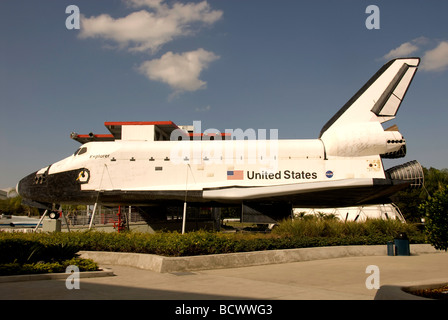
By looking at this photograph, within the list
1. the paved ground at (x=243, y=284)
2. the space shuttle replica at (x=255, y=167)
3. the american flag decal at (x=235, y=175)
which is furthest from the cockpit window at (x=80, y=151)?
the paved ground at (x=243, y=284)

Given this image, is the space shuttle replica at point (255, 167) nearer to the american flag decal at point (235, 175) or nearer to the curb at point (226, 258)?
the american flag decal at point (235, 175)

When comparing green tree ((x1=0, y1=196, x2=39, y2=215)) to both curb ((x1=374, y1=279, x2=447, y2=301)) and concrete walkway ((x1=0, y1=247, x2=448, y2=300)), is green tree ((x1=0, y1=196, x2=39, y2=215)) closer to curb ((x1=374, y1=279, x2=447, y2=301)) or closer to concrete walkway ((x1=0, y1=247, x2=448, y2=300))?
concrete walkway ((x1=0, y1=247, x2=448, y2=300))

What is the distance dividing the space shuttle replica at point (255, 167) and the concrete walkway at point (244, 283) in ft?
16.6

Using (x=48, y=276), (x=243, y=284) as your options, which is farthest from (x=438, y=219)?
(x=48, y=276)

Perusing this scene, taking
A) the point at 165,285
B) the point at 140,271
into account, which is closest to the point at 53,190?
the point at 140,271

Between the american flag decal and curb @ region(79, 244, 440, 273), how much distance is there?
16.2 feet

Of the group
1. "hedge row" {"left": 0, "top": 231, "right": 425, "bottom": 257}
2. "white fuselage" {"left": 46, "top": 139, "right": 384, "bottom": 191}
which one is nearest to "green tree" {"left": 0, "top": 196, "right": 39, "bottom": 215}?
"white fuselage" {"left": 46, "top": 139, "right": 384, "bottom": 191}

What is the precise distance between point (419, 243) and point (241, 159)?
7444mm

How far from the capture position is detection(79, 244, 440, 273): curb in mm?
7711

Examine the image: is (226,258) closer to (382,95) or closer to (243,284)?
(243,284)

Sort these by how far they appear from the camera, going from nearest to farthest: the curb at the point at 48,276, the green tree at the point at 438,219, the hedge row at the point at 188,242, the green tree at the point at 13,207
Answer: the green tree at the point at 438,219
the curb at the point at 48,276
the hedge row at the point at 188,242
the green tree at the point at 13,207

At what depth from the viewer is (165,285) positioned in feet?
19.2

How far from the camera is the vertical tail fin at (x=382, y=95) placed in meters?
14.3

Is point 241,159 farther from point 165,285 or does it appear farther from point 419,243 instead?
point 165,285
